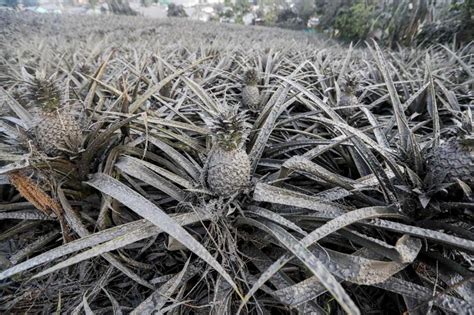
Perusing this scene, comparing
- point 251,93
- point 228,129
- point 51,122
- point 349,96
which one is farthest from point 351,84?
point 51,122

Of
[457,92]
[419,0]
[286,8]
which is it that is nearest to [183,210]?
[457,92]

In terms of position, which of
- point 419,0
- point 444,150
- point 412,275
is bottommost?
point 412,275

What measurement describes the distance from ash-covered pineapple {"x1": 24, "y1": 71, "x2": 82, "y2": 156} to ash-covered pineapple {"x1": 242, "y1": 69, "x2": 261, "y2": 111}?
0.79 m

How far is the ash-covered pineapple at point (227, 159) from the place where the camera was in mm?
710

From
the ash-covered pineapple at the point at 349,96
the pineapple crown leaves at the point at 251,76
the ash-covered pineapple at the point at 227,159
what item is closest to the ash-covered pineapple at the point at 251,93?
the pineapple crown leaves at the point at 251,76

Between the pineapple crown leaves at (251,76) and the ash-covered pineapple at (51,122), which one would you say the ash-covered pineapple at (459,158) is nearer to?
the pineapple crown leaves at (251,76)

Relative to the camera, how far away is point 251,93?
1390 mm

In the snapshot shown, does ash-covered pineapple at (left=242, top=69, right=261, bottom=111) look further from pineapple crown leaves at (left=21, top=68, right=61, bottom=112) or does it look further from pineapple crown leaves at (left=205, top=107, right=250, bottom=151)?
pineapple crown leaves at (left=21, top=68, right=61, bottom=112)

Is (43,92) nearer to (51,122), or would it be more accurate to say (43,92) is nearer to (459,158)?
(51,122)

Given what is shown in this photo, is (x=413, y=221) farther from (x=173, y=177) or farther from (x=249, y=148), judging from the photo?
(x=173, y=177)

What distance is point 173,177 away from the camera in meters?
0.80

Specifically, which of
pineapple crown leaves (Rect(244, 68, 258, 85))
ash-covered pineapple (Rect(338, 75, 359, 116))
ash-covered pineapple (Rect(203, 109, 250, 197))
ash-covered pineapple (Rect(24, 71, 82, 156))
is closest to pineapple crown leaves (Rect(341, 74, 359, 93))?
ash-covered pineapple (Rect(338, 75, 359, 116))

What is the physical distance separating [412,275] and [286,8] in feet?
37.1

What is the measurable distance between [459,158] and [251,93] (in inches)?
35.6
